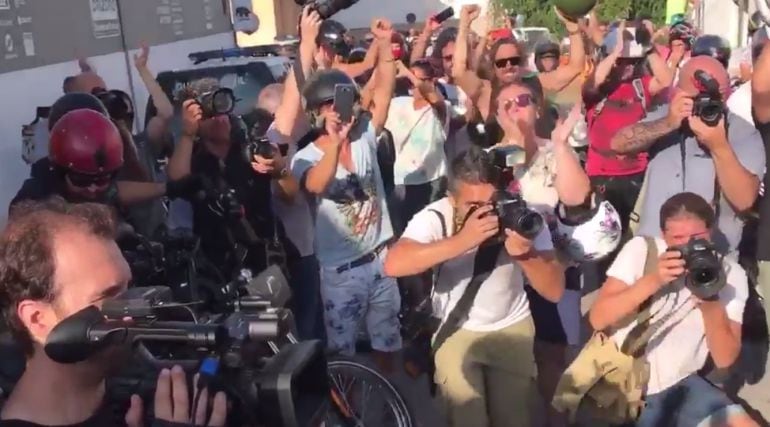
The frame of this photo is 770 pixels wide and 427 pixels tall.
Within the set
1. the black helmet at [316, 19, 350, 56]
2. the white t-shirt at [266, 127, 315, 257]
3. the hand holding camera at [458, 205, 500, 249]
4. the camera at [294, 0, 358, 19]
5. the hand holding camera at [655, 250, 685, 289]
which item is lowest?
the white t-shirt at [266, 127, 315, 257]

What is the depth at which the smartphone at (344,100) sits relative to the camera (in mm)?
5148

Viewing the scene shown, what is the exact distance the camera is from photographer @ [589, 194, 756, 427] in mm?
4281

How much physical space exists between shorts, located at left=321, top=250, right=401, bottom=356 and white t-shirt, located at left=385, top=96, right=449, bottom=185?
1937 mm

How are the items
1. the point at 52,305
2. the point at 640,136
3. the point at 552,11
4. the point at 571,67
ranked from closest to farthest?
the point at 52,305 < the point at 640,136 < the point at 571,67 < the point at 552,11

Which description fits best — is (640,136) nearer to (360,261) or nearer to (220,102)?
(360,261)

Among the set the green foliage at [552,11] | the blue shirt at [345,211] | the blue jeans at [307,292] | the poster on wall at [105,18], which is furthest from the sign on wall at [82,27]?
the green foliage at [552,11]

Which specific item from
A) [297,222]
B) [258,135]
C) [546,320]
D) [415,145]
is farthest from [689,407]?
[415,145]

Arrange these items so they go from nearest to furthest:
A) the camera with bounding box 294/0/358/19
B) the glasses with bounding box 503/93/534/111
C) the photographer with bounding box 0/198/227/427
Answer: the photographer with bounding box 0/198/227/427
the glasses with bounding box 503/93/534/111
the camera with bounding box 294/0/358/19

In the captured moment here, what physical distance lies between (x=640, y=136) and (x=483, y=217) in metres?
2.26

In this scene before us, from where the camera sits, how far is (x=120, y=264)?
2459 mm

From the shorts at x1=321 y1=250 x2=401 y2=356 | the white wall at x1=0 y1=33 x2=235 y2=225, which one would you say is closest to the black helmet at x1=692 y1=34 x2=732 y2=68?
the shorts at x1=321 y1=250 x2=401 y2=356

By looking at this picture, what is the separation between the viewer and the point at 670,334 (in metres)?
4.42

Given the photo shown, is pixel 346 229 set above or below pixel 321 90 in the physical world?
below

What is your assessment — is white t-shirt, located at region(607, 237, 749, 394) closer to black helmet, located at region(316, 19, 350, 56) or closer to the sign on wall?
black helmet, located at region(316, 19, 350, 56)
